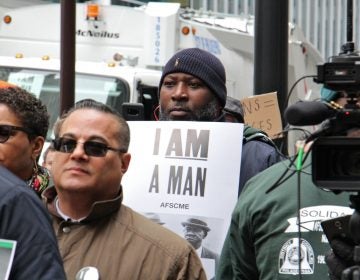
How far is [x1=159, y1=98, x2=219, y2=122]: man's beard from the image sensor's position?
494 cm

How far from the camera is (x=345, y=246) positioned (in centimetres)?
304

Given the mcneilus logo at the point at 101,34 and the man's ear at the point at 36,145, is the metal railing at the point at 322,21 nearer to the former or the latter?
the mcneilus logo at the point at 101,34

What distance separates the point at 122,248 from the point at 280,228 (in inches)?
21.1

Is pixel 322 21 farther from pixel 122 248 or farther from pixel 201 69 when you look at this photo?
pixel 122 248

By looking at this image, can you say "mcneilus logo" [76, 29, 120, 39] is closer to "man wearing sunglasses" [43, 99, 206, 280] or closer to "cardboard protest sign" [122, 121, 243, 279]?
"cardboard protest sign" [122, 121, 243, 279]

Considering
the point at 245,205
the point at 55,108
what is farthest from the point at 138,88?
the point at 245,205

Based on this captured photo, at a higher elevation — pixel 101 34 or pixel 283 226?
pixel 283 226

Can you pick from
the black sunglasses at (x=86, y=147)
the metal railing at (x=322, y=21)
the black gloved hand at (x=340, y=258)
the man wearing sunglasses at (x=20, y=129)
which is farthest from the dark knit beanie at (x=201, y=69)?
the metal railing at (x=322, y=21)

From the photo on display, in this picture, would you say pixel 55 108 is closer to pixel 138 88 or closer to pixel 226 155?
pixel 138 88

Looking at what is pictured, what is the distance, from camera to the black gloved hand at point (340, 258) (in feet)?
9.84

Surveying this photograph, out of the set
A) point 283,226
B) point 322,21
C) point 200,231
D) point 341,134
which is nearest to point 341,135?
point 341,134

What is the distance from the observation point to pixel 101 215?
3.81 meters

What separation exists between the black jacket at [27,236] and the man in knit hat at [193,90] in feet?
5.96

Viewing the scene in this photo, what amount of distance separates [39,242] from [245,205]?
3.26 ft
